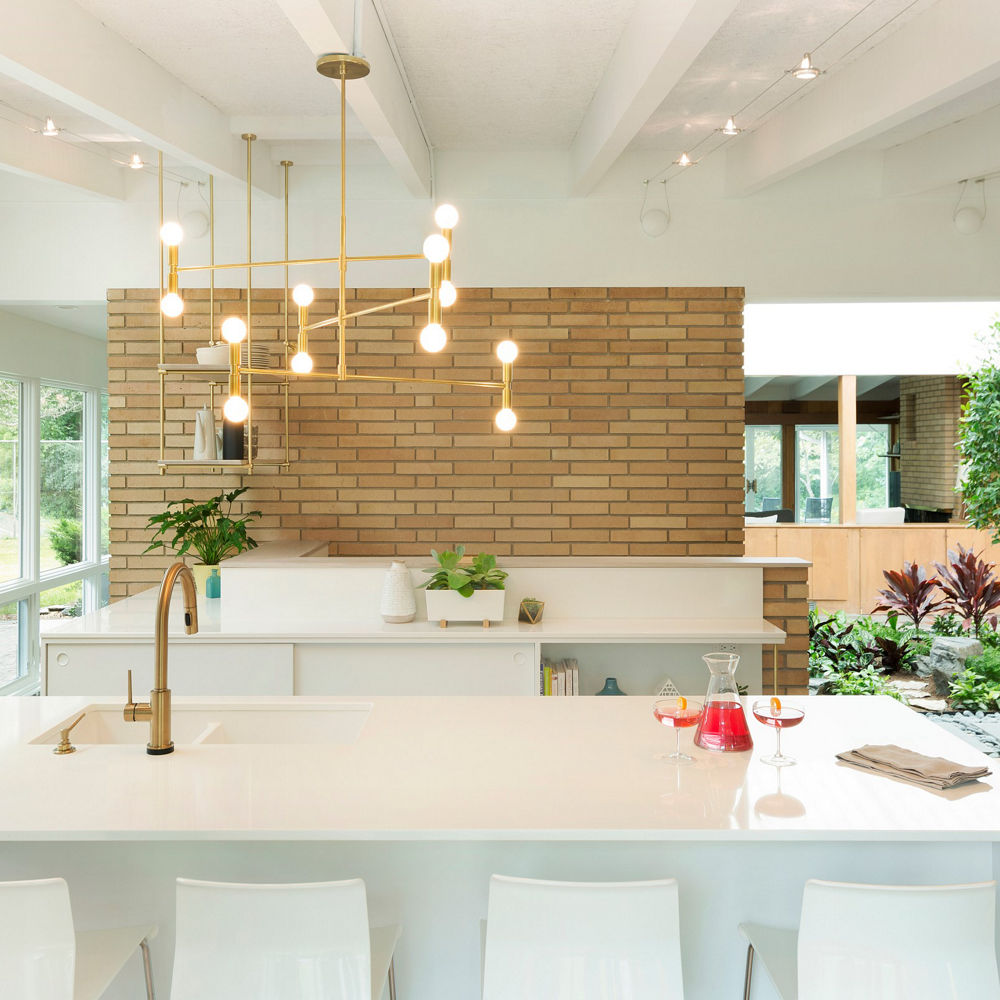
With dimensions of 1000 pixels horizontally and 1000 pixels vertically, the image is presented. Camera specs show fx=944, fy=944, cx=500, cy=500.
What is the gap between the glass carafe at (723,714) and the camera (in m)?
2.14

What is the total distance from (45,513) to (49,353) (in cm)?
116

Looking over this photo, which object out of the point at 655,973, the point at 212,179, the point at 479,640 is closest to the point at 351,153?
the point at 212,179

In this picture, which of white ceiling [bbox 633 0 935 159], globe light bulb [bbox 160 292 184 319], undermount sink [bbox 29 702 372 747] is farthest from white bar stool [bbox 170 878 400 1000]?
white ceiling [bbox 633 0 935 159]

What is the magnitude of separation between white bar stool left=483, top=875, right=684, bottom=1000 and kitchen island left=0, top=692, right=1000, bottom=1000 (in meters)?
0.11

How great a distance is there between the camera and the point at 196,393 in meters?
5.11

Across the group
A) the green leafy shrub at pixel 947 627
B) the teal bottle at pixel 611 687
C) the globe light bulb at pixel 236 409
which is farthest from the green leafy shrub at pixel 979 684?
the globe light bulb at pixel 236 409

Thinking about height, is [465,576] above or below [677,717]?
Answer: above

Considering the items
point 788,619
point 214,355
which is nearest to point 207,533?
point 214,355

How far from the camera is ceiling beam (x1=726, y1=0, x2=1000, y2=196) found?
3051 mm

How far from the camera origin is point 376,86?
10.9ft

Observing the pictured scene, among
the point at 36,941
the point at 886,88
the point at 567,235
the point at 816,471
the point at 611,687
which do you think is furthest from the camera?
the point at 816,471

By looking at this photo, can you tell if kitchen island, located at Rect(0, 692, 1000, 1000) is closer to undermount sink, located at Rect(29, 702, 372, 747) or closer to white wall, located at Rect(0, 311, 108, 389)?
undermount sink, located at Rect(29, 702, 372, 747)

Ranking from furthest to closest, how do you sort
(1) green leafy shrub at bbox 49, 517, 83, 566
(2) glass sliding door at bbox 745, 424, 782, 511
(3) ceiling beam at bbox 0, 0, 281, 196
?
(2) glass sliding door at bbox 745, 424, 782, 511 < (1) green leafy shrub at bbox 49, 517, 83, 566 < (3) ceiling beam at bbox 0, 0, 281, 196

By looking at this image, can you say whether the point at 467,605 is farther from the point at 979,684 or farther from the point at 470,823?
the point at 979,684
